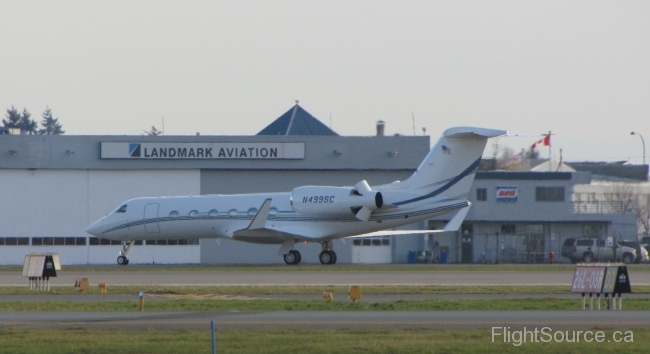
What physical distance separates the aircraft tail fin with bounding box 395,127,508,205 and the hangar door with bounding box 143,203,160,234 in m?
10.9

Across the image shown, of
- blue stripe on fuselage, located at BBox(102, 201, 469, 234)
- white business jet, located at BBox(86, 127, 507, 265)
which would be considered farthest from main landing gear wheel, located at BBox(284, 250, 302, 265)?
blue stripe on fuselage, located at BBox(102, 201, 469, 234)

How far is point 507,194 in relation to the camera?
163 feet

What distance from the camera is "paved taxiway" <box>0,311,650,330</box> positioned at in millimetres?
14742

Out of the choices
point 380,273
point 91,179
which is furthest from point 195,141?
point 380,273

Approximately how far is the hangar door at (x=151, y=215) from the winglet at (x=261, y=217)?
4941 millimetres

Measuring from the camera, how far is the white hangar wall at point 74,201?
148 feet

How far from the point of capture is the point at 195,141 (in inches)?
1794

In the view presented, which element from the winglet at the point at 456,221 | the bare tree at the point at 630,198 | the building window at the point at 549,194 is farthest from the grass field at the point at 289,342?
the bare tree at the point at 630,198

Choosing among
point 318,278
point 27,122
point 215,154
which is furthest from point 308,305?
point 27,122

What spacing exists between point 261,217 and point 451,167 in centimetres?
759

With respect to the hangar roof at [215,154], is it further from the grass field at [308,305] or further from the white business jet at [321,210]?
the grass field at [308,305]

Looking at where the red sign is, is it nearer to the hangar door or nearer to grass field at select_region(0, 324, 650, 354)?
grass field at select_region(0, 324, 650, 354)

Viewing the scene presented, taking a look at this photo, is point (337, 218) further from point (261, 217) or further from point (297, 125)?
point (297, 125)

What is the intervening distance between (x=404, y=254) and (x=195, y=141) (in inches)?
481
